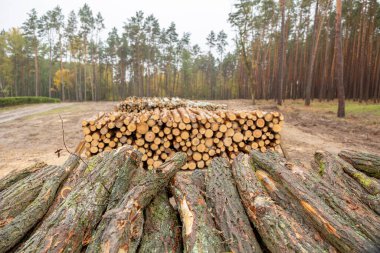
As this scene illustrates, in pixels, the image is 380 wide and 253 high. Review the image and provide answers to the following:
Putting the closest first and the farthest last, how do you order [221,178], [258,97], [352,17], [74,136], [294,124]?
[221,178] < [74,136] < [294,124] < [352,17] < [258,97]

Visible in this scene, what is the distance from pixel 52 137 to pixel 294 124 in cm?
1125

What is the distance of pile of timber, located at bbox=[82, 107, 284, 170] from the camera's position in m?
5.25

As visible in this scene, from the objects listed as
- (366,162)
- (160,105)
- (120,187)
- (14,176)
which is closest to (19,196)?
(14,176)

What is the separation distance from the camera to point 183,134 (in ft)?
17.5

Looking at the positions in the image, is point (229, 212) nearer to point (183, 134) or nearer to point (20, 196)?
point (20, 196)

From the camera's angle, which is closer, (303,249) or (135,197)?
(303,249)

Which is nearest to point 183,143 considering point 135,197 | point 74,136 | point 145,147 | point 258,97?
point 145,147

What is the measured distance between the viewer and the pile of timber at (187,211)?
1822 mm

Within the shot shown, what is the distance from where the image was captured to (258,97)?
31406 millimetres

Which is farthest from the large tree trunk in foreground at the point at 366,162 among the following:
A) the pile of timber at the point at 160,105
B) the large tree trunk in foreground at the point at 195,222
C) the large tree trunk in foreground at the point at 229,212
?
the pile of timber at the point at 160,105

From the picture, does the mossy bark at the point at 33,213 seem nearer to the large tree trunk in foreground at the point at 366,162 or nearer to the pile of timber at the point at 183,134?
the pile of timber at the point at 183,134

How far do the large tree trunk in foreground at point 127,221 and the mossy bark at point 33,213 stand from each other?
2.71 feet

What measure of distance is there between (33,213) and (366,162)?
180 inches

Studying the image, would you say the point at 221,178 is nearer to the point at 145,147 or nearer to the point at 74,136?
the point at 145,147
